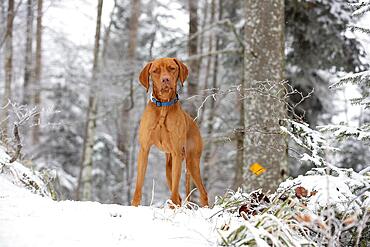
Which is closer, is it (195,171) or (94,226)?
(94,226)

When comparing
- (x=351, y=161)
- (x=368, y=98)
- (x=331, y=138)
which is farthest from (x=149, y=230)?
(x=351, y=161)

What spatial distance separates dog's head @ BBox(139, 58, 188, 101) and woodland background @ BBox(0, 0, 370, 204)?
0.36m

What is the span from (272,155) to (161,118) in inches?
103

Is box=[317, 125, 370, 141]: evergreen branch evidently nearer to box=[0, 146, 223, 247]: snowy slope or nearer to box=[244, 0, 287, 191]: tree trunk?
box=[0, 146, 223, 247]: snowy slope

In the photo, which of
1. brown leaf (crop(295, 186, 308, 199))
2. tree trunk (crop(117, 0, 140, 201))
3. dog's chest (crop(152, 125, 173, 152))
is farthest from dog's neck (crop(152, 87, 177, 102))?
tree trunk (crop(117, 0, 140, 201))

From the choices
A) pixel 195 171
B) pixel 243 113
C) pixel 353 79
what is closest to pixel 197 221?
pixel 195 171

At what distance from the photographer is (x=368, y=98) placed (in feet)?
12.6

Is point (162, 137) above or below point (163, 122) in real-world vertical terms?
below

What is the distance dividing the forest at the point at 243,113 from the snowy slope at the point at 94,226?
0.09ft

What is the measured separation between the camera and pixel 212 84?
14.2 metres

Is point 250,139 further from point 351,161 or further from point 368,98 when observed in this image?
point 351,161

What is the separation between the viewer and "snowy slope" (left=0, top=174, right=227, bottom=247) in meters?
2.22

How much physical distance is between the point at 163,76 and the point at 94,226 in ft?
5.58

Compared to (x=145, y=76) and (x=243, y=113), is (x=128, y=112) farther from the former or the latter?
(x=145, y=76)
